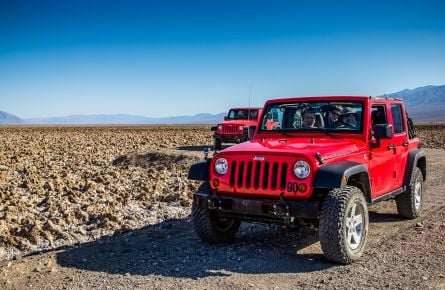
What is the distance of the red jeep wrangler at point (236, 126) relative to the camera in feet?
70.0

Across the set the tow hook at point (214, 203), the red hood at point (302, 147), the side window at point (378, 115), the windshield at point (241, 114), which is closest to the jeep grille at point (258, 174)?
the red hood at point (302, 147)

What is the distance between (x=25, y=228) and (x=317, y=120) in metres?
4.83

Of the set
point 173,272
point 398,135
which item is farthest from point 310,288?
point 398,135

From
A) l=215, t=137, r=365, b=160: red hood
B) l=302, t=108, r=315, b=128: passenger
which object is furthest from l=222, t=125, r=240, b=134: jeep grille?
l=215, t=137, r=365, b=160: red hood

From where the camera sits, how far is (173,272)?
6.04m

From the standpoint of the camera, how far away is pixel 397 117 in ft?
27.9

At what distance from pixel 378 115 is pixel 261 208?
2.84 metres

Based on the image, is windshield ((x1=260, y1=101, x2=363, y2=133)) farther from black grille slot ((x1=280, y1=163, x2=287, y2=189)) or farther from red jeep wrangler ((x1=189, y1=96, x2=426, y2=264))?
black grille slot ((x1=280, y1=163, x2=287, y2=189))

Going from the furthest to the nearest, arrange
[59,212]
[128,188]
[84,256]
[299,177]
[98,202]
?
1. [128,188]
2. [98,202]
3. [59,212]
4. [84,256]
5. [299,177]

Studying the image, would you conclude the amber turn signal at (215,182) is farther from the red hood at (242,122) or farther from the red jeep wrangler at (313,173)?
the red hood at (242,122)

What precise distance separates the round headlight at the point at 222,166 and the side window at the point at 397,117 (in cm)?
328

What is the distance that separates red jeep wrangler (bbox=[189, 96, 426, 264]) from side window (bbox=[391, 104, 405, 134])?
4cm

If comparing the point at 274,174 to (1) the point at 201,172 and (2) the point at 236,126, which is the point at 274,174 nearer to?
(1) the point at 201,172

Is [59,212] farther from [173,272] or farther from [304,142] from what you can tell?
[304,142]
